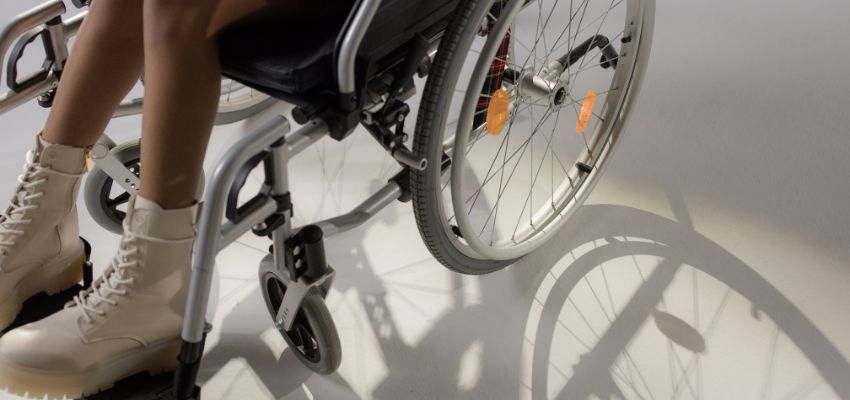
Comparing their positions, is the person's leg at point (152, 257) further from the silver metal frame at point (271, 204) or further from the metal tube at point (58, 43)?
the metal tube at point (58, 43)

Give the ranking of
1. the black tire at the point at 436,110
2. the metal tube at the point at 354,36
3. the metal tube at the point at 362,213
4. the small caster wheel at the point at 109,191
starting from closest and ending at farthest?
the metal tube at the point at 354,36, the black tire at the point at 436,110, the metal tube at the point at 362,213, the small caster wheel at the point at 109,191

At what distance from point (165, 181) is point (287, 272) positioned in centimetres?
20

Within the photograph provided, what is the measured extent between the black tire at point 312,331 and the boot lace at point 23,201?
0.32 metres

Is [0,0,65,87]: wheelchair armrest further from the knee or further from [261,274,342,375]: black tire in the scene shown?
[261,274,342,375]: black tire

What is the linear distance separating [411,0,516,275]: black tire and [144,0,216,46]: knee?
271 mm

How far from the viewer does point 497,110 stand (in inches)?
44.2

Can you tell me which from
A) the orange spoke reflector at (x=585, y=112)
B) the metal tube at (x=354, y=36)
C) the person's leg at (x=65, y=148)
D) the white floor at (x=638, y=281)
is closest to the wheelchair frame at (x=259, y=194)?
the metal tube at (x=354, y=36)

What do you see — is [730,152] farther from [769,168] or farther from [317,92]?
[317,92]

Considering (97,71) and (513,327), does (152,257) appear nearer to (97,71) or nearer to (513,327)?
(97,71)

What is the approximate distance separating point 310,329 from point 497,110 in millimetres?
406

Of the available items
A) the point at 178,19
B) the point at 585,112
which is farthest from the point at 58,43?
the point at 585,112

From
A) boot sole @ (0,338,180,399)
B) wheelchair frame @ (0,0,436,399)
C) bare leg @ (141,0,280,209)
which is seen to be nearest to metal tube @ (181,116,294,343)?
wheelchair frame @ (0,0,436,399)

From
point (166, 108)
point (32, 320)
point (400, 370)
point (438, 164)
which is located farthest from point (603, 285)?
point (32, 320)

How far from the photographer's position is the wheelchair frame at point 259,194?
87cm
